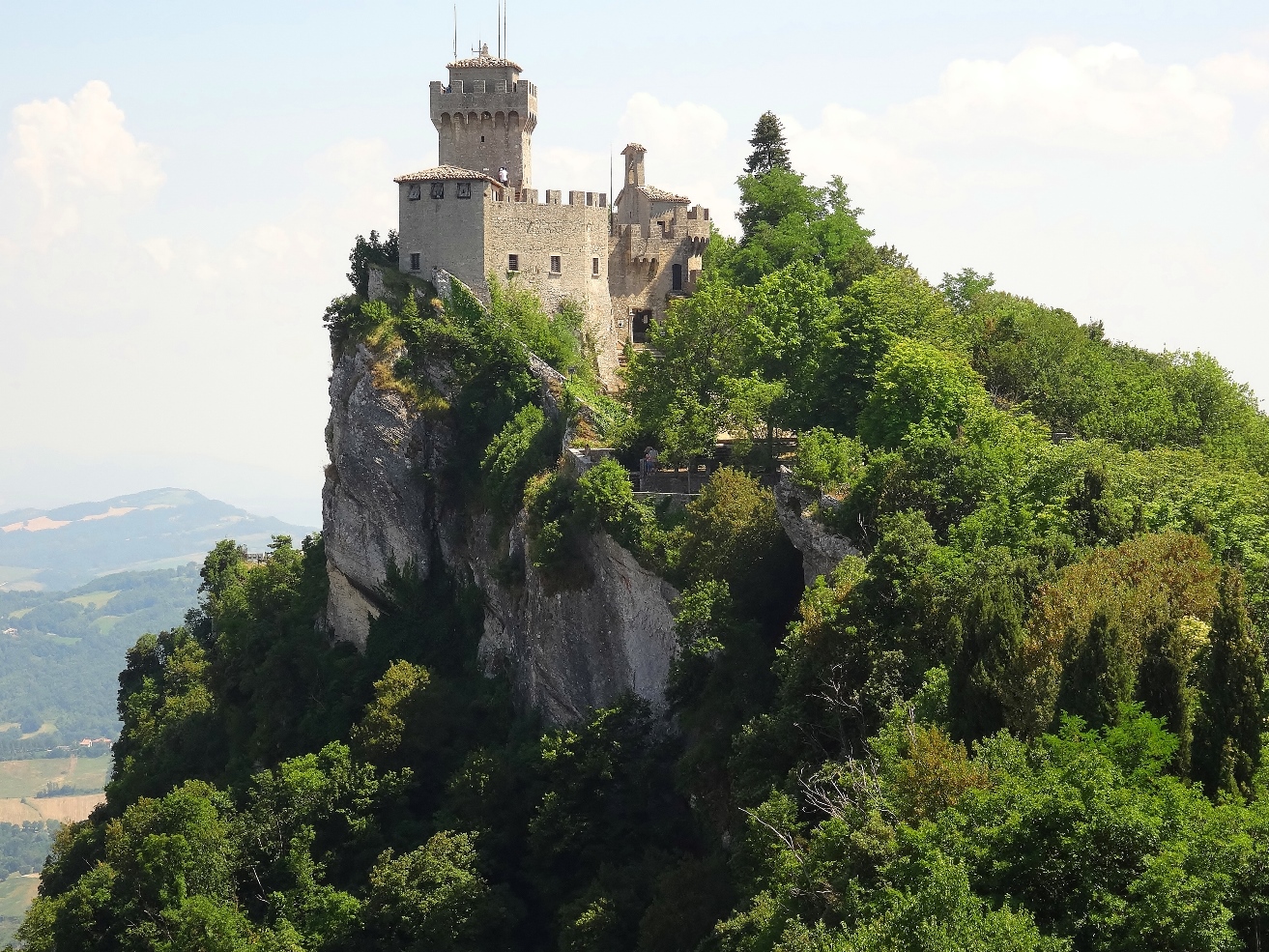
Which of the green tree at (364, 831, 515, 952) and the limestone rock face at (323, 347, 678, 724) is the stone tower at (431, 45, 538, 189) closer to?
the limestone rock face at (323, 347, 678, 724)

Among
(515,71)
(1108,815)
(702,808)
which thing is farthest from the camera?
(515,71)

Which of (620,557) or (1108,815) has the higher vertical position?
(620,557)

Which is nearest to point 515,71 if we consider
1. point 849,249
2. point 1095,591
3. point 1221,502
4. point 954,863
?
point 849,249

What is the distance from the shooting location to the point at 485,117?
79.0 meters

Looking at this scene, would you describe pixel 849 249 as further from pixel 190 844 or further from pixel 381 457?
pixel 190 844

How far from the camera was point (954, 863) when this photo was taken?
3005 cm

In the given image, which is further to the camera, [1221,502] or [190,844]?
[190,844]

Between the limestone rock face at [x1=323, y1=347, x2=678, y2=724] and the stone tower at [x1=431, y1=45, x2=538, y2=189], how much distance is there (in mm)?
10587

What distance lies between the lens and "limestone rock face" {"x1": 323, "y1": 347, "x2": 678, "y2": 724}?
5953cm

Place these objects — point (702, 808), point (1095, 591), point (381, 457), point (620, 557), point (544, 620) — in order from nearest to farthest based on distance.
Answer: point (1095, 591) < point (702, 808) < point (620, 557) < point (544, 620) < point (381, 457)

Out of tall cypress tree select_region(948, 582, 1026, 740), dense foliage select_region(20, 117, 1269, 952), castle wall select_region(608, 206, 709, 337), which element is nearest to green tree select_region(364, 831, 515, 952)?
dense foliage select_region(20, 117, 1269, 952)

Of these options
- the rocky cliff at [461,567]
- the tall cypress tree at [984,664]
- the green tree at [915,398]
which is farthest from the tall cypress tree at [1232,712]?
the rocky cliff at [461,567]

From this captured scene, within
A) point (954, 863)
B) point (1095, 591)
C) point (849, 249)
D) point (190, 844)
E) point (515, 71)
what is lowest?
point (190, 844)

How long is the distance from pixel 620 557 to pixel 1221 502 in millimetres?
20254
